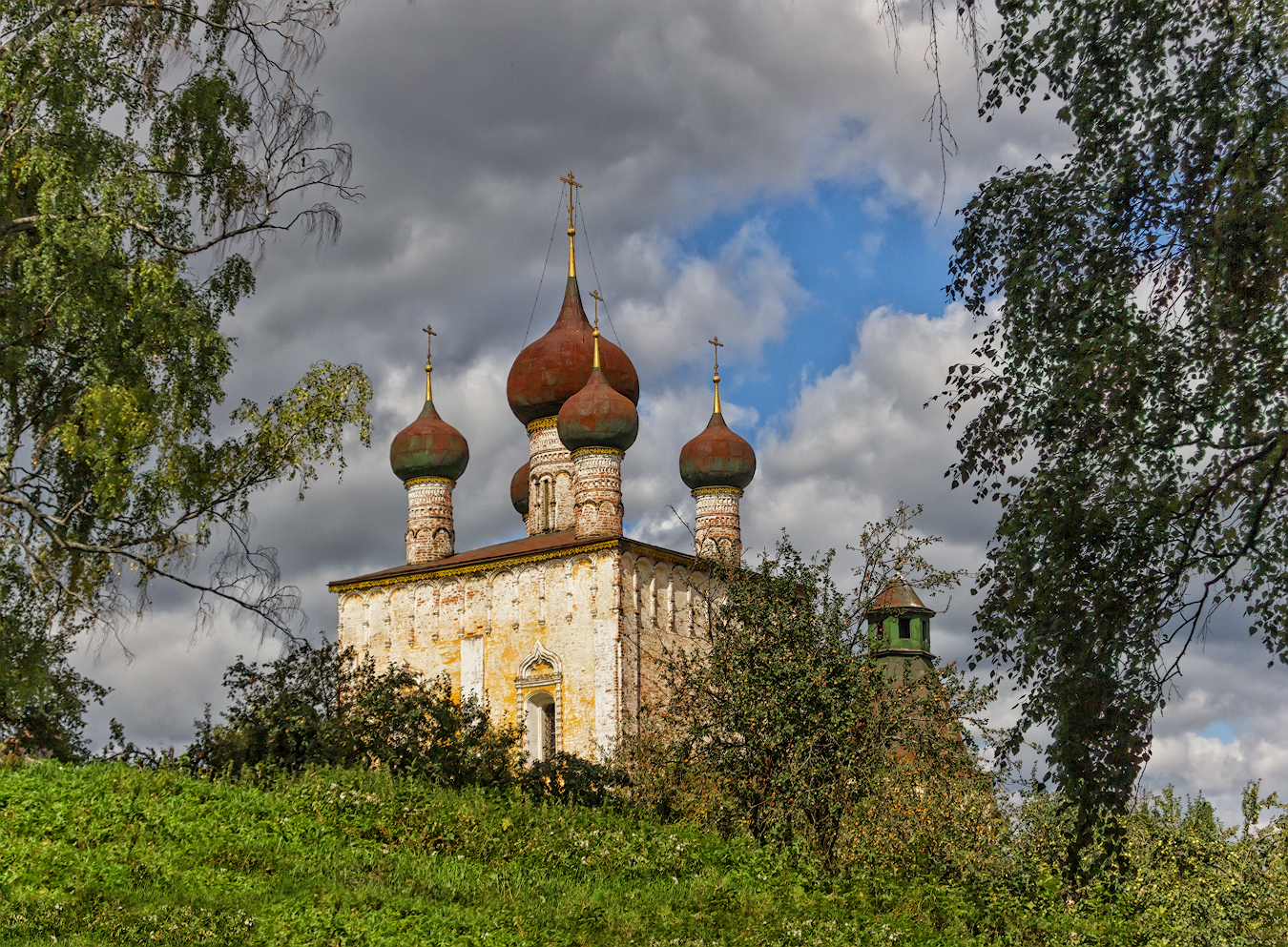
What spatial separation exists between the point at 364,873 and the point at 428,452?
1775cm

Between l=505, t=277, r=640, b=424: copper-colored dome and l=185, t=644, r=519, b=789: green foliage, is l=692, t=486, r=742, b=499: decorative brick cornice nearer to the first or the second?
l=505, t=277, r=640, b=424: copper-colored dome

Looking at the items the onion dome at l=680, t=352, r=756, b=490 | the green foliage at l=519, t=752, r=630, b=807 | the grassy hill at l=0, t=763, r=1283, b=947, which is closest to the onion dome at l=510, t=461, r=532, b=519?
the onion dome at l=680, t=352, r=756, b=490

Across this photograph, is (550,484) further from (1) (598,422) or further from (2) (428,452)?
(1) (598,422)

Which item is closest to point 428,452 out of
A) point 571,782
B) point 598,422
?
point 598,422

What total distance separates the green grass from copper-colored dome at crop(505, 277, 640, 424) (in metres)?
15.0

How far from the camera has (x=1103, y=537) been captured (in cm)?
759

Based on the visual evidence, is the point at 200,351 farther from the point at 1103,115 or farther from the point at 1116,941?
the point at 1116,941

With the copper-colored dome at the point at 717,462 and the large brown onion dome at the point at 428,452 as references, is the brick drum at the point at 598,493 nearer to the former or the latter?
the copper-colored dome at the point at 717,462

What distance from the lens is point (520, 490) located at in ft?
94.6

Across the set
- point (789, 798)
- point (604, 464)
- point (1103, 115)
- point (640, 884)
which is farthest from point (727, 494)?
point (1103, 115)

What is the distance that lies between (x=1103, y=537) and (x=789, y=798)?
16.7ft

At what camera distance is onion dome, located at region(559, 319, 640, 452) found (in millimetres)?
22859

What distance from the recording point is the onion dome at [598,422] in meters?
22.9

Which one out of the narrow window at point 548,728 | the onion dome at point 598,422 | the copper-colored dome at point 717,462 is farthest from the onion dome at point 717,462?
the narrow window at point 548,728
